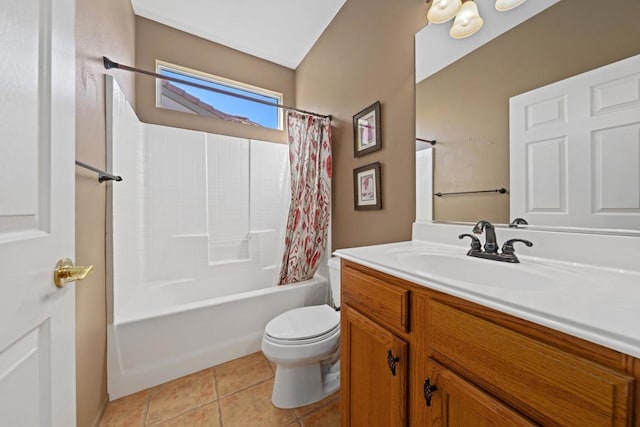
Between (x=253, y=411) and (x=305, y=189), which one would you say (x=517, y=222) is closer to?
(x=305, y=189)

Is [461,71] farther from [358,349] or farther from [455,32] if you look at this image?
[358,349]

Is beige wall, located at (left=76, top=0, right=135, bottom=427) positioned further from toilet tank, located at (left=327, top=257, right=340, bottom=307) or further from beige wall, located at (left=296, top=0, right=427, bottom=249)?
beige wall, located at (left=296, top=0, right=427, bottom=249)

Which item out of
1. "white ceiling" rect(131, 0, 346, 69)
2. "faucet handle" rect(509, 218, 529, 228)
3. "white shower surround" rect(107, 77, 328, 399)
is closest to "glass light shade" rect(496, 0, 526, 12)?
"faucet handle" rect(509, 218, 529, 228)

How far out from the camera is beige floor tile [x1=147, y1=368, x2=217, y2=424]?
4.22ft

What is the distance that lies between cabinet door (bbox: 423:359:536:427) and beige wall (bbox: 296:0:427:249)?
865 mm

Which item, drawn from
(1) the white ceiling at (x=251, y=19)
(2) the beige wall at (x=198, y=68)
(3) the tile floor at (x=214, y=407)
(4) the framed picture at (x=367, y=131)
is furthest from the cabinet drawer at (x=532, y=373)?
(2) the beige wall at (x=198, y=68)

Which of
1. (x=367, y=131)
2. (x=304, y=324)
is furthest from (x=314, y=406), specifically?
(x=367, y=131)

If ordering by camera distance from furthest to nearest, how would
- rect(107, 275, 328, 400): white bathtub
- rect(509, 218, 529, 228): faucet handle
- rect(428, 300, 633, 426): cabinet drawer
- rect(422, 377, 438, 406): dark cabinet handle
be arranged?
rect(107, 275, 328, 400): white bathtub
rect(509, 218, 529, 228): faucet handle
rect(422, 377, 438, 406): dark cabinet handle
rect(428, 300, 633, 426): cabinet drawer

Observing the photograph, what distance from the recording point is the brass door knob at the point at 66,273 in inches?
22.1

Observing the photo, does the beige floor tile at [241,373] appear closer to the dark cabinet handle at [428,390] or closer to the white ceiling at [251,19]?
the dark cabinet handle at [428,390]

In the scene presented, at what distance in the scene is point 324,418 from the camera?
1269 millimetres

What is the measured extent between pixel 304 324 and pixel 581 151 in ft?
4.66

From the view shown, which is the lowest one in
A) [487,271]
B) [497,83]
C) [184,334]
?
[184,334]

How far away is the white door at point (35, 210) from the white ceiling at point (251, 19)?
1727mm
